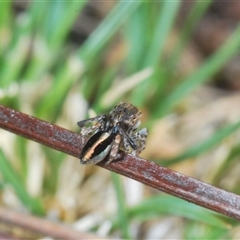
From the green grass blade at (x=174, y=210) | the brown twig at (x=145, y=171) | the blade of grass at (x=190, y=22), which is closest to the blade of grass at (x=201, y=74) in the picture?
the blade of grass at (x=190, y=22)

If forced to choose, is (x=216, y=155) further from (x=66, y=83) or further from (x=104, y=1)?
(x=104, y=1)

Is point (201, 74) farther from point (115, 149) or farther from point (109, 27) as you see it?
point (115, 149)

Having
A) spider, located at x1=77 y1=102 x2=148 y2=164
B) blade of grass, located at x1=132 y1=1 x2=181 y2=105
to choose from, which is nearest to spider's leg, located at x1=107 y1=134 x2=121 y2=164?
spider, located at x1=77 y1=102 x2=148 y2=164

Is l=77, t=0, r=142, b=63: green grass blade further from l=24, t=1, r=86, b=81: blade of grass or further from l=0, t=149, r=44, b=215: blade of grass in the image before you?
l=0, t=149, r=44, b=215: blade of grass

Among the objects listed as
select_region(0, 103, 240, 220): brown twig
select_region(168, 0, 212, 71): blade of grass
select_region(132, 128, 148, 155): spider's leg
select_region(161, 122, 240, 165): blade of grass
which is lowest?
select_region(0, 103, 240, 220): brown twig

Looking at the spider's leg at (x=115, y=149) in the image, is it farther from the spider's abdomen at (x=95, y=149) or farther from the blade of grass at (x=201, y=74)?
the blade of grass at (x=201, y=74)

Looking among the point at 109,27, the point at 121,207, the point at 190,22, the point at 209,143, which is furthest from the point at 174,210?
the point at 190,22
